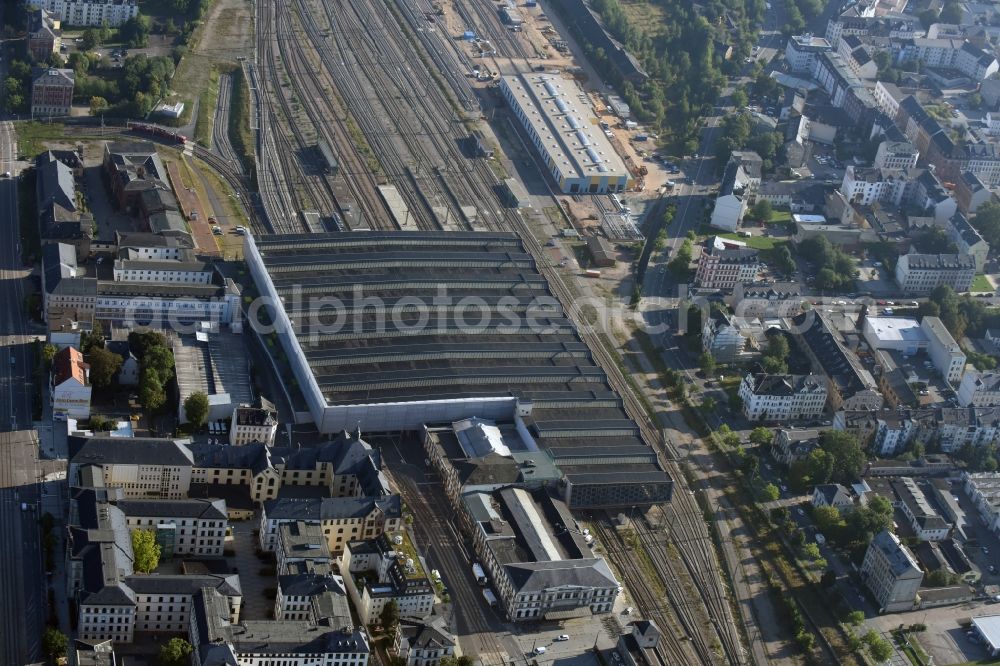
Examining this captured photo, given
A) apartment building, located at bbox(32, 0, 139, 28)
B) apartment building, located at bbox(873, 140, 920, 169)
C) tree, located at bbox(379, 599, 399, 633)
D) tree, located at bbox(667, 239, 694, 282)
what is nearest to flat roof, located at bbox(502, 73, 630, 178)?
tree, located at bbox(667, 239, 694, 282)

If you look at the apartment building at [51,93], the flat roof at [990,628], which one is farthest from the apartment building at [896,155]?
the apartment building at [51,93]

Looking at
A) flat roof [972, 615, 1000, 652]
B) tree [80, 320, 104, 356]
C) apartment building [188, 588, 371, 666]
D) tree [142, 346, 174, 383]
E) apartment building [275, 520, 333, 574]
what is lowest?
flat roof [972, 615, 1000, 652]

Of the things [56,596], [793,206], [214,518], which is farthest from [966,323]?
[56,596]

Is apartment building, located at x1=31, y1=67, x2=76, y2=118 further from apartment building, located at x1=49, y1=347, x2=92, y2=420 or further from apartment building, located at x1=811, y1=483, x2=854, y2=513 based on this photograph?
apartment building, located at x1=811, y1=483, x2=854, y2=513

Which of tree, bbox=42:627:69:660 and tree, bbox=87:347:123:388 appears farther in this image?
tree, bbox=87:347:123:388

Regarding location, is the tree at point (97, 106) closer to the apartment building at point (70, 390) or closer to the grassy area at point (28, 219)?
the grassy area at point (28, 219)

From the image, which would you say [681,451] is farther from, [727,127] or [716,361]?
[727,127]
